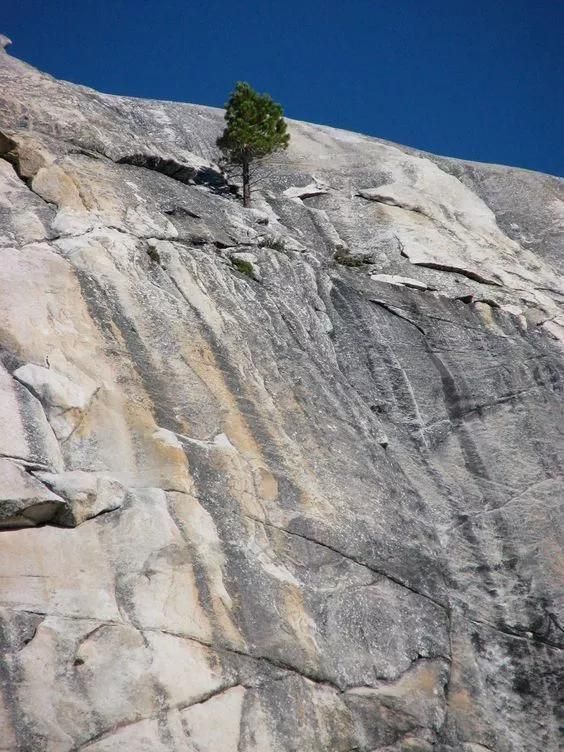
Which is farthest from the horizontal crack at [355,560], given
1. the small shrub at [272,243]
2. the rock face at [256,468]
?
the small shrub at [272,243]

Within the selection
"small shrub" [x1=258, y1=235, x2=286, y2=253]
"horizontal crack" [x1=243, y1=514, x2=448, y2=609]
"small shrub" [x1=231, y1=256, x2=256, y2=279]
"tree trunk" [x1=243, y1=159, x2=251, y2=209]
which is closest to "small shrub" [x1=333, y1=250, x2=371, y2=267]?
"small shrub" [x1=258, y1=235, x2=286, y2=253]

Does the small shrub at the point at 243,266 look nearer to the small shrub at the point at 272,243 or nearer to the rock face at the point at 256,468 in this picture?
the rock face at the point at 256,468

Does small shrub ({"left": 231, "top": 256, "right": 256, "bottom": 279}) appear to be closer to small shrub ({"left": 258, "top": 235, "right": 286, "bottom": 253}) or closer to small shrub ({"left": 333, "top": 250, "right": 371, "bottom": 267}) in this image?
small shrub ({"left": 258, "top": 235, "right": 286, "bottom": 253})

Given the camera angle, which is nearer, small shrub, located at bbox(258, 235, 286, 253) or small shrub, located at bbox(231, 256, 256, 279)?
small shrub, located at bbox(231, 256, 256, 279)

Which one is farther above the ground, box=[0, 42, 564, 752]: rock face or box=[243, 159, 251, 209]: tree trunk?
box=[243, 159, 251, 209]: tree trunk

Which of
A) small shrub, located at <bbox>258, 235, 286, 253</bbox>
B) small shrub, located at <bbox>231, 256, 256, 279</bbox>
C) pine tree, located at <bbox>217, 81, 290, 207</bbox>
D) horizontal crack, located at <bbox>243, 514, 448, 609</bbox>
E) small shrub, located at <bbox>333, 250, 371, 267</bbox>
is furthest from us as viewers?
pine tree, located at <bbox>217, 81, 290, 207</bbox>

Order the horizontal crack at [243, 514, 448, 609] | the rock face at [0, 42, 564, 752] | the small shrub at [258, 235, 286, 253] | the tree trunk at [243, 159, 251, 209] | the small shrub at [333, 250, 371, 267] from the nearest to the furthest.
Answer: the rock face at [0, 42, 564, 752]
the horizontal crack at [243, 514, 448, 609]
the small shrub at [258, 235, 286, 253]
the small shrub at [333, 250, 371, 267]
the tree trunk at [243, 159, 251, 209]

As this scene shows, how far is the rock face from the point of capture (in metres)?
13.8

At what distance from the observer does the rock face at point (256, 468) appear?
1381 cm

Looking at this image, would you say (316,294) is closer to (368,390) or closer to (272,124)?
(368,390)

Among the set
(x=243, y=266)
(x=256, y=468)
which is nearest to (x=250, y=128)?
(x=243, y=266)

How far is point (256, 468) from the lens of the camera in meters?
17.2

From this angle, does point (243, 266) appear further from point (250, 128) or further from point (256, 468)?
point (250, 128)

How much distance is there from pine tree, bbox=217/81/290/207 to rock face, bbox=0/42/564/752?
2.32 m
